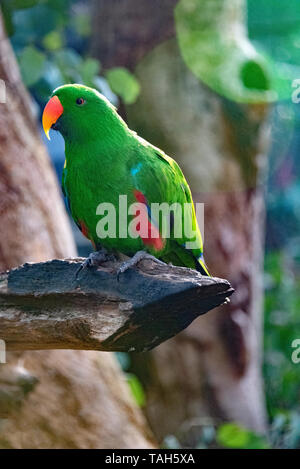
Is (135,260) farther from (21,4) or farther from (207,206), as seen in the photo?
(21,4)

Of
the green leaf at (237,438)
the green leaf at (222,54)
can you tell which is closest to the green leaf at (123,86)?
the green leaf at (222,54)

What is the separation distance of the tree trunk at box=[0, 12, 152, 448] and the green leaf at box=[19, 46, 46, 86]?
2.9 inches

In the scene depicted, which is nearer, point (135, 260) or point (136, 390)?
point (135, 260)

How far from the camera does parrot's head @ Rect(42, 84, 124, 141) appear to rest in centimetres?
85

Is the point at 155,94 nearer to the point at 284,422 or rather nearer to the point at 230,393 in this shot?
the point at 230,393

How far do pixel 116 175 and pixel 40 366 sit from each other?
0.62 m

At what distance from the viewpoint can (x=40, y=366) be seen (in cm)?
133

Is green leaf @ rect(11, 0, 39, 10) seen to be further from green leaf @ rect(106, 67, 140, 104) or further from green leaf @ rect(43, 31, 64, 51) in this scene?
green leaf @ rect(106, 67, 140, 104)

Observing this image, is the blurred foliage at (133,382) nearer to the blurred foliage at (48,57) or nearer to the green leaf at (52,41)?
the blurred foliage at (48,57)

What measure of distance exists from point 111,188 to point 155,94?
0.61 meters

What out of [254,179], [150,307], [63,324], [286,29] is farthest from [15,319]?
[286,29]

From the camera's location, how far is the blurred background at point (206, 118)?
1.42 meters

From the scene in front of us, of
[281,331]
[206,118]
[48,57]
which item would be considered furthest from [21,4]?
[281,331]
